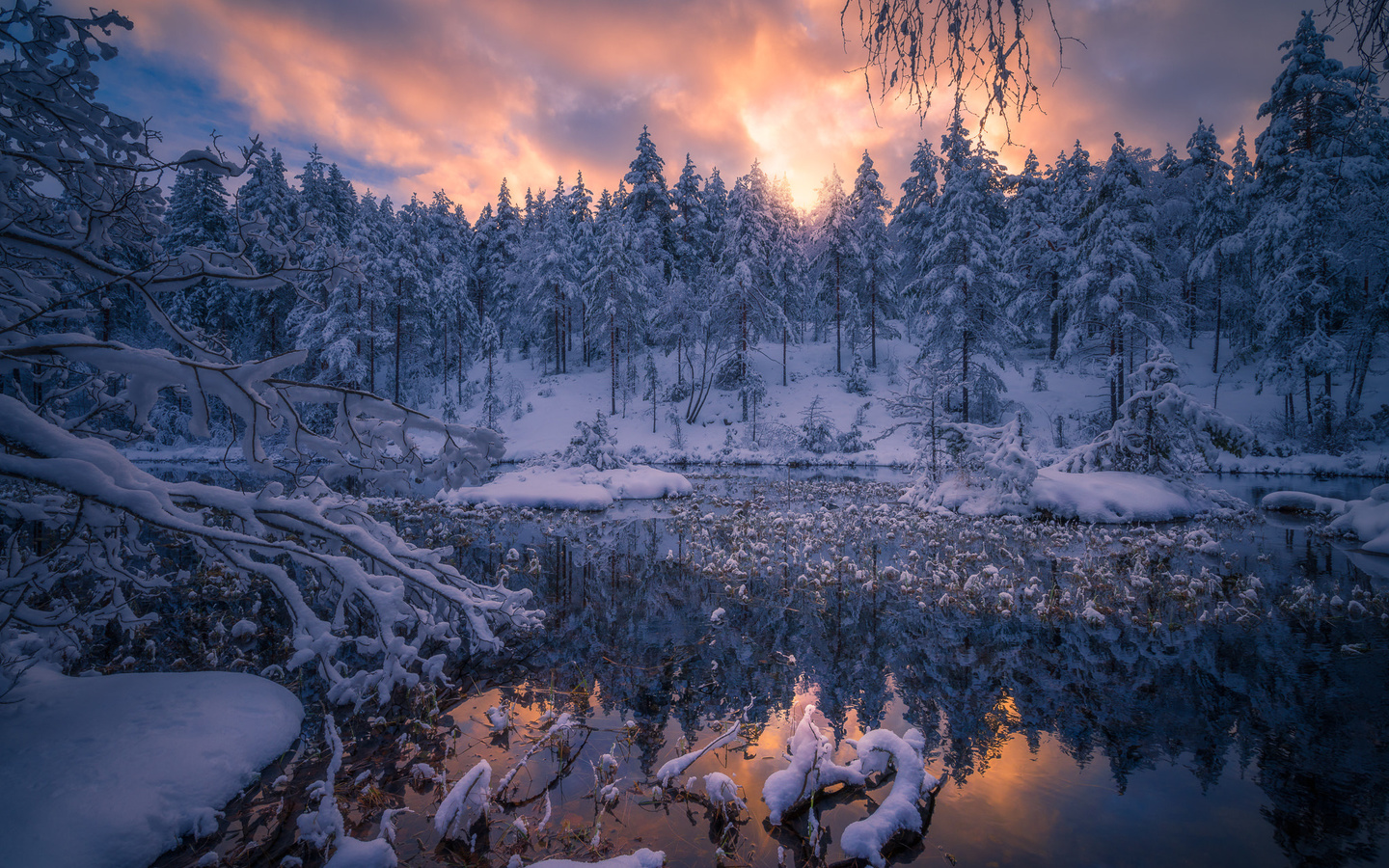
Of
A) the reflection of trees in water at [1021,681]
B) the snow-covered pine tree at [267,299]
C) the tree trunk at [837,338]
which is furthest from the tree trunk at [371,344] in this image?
the reflection of trees in water at [1021,681]

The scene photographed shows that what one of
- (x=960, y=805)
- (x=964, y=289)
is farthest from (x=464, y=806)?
(x=964, y=289)

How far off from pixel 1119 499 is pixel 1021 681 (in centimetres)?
1207

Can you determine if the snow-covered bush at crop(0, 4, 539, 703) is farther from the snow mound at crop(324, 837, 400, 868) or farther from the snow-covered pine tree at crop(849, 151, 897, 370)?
the snow-covered pine tree at crop(849, 151, 897, 370)

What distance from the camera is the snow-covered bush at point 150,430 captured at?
9.37ft

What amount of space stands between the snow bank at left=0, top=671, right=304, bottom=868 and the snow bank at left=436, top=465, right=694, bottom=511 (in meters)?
12.0

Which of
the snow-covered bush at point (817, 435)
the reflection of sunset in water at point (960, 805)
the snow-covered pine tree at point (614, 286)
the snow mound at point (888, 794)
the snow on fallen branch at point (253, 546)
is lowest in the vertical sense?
the reflection of sunset in water at point (960, 805)

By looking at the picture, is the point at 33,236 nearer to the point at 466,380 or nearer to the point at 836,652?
the point at 836,652

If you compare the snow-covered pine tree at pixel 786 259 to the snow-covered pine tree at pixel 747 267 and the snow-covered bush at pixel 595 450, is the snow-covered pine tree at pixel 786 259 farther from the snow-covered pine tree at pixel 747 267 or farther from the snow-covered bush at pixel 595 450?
the snow-covered bush at pixel 595 450

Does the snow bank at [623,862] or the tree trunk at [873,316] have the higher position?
the tree trunk at [873,316]

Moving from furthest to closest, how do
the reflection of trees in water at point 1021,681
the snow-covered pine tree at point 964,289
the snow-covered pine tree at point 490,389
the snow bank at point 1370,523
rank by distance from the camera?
1. the snow-covered pine tree at point 490,389
2. the snow-covered pine tree at point 964,289
3. the snow bank at point 1370,523
4. the reflection of trees in water at point 1021,681

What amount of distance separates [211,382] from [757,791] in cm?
419

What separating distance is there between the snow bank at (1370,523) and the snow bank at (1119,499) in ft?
8.39

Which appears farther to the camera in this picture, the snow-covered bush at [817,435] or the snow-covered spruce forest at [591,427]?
the snow-covered bush at [817,435]

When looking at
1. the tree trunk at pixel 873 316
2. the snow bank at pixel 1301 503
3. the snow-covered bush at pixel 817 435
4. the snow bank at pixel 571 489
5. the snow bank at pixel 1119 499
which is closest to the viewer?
the snow bank at pixel 1301 503
